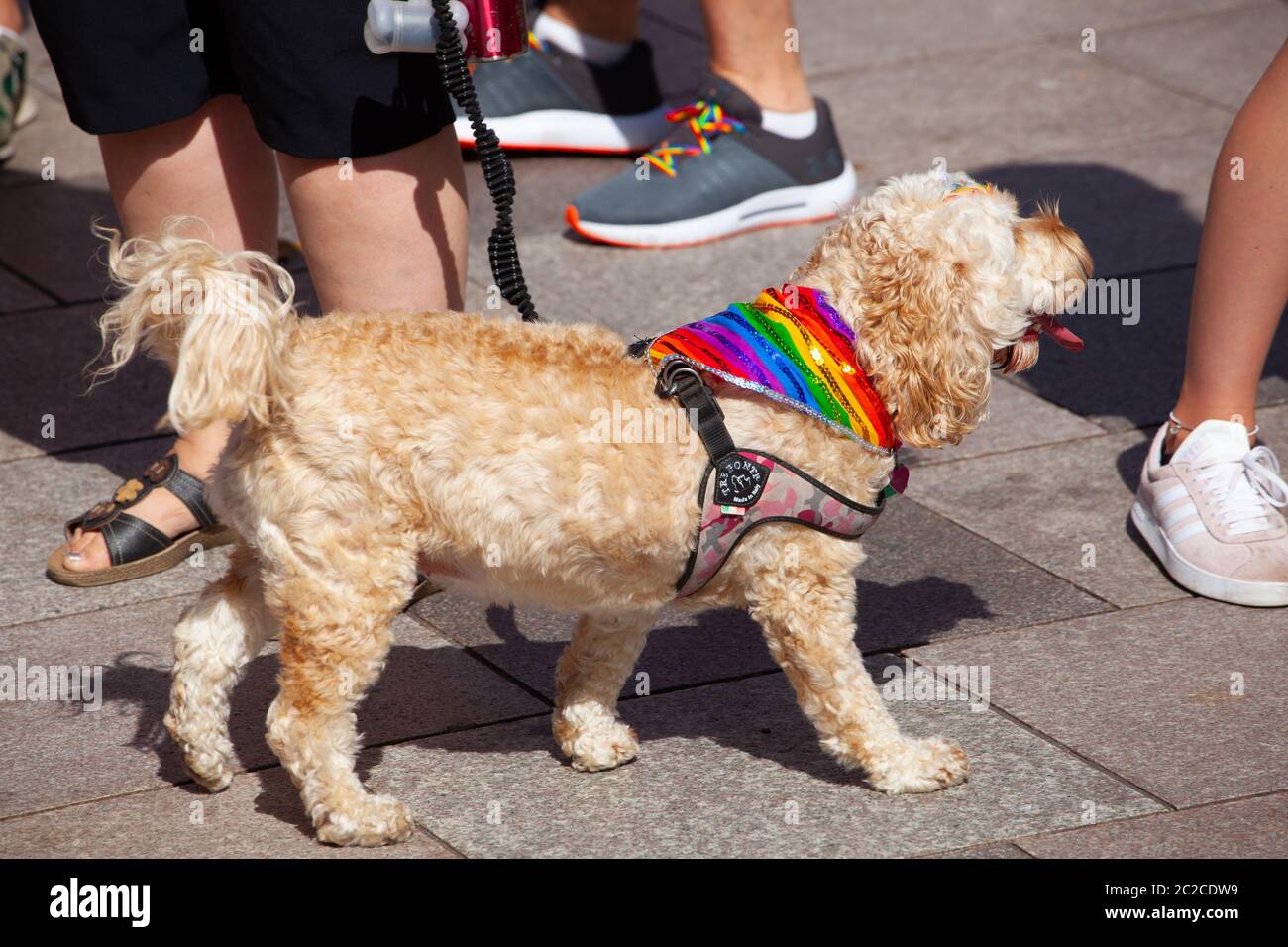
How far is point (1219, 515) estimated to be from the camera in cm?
441

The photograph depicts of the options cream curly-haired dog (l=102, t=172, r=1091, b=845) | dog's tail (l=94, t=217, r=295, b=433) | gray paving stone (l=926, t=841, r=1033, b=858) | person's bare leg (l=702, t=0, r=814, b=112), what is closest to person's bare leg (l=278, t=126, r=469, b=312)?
cream curly-haired dog (l=102, t=172, r=1091, b=845)

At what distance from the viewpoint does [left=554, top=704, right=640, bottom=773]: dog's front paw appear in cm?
362

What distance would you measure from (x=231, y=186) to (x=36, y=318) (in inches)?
77.7

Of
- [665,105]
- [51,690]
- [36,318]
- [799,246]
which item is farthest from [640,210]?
[51,690]

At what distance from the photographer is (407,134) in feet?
12.5

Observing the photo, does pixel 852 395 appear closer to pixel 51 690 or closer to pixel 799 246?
pixel 51 690

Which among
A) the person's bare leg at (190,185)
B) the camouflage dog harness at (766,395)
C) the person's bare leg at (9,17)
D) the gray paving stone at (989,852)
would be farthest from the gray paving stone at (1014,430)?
the person's bare leg at (9,17)

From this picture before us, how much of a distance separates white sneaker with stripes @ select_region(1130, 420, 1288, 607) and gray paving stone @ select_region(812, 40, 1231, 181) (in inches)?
114

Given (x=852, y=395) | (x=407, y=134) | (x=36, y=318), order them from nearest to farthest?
(x=852, y=395), (x=407, y=134), (x=36, y=318)

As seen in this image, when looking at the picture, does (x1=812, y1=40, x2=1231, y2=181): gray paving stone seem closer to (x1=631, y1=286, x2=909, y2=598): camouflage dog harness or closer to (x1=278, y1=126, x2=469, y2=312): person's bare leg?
(x1=278, y1=126, x2=469, y2=312): person's bare leg

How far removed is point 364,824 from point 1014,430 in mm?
2808

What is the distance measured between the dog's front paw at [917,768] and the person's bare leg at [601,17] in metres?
4.77

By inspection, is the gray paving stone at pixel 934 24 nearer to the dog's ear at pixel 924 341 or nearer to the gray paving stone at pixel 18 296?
the gray paving stone at pixel 18 296

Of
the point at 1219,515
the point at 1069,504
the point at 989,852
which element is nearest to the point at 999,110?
the point at 1069,504
